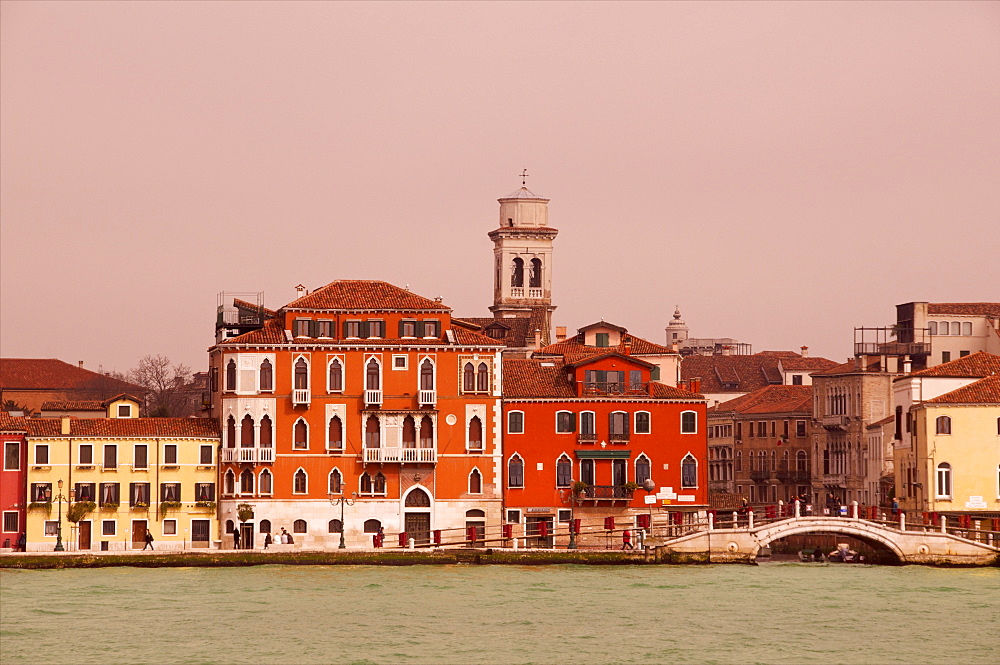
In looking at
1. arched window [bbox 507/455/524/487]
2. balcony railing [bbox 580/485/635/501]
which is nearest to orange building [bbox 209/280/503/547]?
arched window [bbox 507/455/524/487]

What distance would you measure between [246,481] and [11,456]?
781 cm

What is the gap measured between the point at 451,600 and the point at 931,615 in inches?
490

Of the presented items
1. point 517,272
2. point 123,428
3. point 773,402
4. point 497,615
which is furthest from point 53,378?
point 497,615

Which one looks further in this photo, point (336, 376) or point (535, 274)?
point (535, 274)

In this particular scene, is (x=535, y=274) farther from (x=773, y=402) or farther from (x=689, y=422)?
(x=689, y=422)

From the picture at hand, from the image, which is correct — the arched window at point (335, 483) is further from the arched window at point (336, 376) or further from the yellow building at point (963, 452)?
the yellow building at point (963, 452)

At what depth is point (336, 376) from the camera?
7706 centimetres

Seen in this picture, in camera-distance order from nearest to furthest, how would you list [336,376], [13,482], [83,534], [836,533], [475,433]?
1. [836,533]
2. [13,482]
3. [83,534]
4. [336,376]
5. [475,433]

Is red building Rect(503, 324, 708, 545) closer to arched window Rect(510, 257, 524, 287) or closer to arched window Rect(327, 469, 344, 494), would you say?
arched window Rect(327, 469, 344, 494)

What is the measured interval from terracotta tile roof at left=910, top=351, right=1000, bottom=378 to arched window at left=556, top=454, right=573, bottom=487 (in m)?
14.4

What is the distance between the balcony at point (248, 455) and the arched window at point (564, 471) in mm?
9916

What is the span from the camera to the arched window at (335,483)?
251ft

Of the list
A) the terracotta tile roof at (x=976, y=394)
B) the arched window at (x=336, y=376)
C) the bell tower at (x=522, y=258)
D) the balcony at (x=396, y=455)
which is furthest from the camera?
the bell tower at (x=522, y=258)

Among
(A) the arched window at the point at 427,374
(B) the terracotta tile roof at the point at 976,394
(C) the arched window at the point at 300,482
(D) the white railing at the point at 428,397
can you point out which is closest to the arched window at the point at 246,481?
(C) the arched window at the point at 300,482
